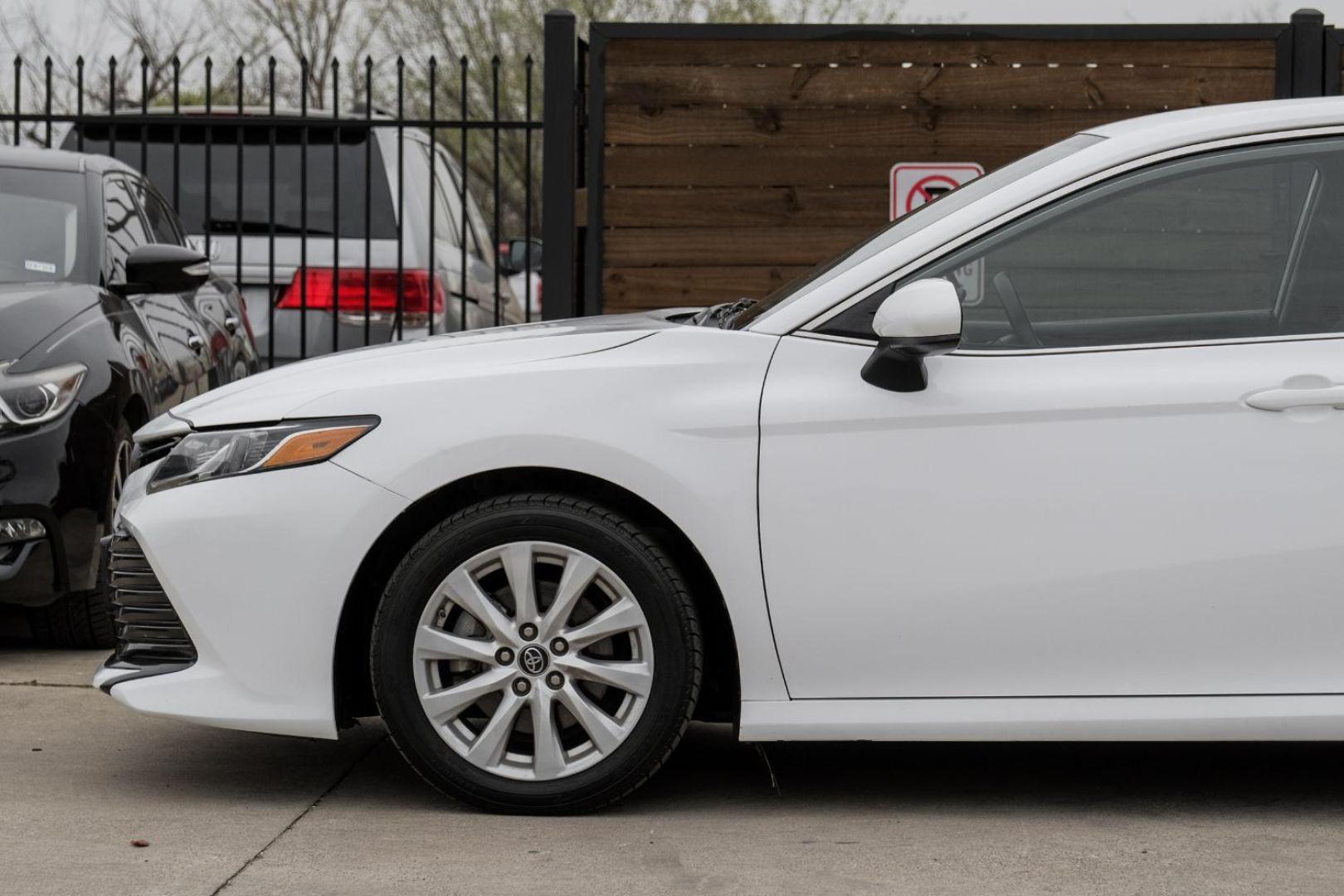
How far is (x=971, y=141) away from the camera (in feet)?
26.9

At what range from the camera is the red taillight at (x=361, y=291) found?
896cm

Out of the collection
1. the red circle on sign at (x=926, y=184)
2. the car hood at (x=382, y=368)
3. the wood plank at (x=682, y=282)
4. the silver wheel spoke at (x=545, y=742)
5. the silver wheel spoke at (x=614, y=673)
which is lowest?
the silver wheel spoke at (x=545, y=742)

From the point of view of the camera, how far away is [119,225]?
694 centimetres

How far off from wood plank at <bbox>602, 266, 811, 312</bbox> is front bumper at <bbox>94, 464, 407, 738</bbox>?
417 cm

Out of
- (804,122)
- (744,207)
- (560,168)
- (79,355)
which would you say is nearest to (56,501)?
(79,355)

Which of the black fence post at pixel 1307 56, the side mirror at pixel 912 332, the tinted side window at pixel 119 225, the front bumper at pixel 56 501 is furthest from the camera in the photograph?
the black fence post at pixel 1307 56

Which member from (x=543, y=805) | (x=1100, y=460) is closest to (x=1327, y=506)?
(x=1100, y=460)

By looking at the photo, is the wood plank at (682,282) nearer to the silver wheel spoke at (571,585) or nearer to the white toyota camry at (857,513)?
the white toyota camry at (857,513)

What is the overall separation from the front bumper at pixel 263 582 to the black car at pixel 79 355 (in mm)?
1339

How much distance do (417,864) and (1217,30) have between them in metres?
5.81

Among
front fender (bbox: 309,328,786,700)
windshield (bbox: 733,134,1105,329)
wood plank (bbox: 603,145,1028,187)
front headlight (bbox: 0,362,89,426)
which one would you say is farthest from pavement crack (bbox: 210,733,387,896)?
wood plank (bbox: 603,145,1028,187)

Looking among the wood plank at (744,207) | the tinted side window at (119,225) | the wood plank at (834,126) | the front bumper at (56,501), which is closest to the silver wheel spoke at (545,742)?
the front bumper at (56,501)

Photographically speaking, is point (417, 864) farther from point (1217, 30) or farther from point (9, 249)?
point (1217, 30)

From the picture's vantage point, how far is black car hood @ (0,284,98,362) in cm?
584
